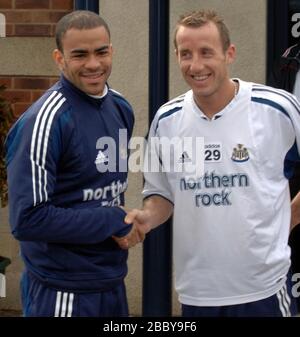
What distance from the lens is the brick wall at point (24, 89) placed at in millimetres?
5180

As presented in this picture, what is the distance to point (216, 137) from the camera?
2.89 metres

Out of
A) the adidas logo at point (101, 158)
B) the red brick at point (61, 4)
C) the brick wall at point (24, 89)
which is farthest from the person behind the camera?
the brick wall at point (24, 89)

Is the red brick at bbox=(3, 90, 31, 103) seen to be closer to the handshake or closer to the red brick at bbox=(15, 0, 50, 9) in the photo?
Result: the red brick at bbox=(15, 0, 50, 9)

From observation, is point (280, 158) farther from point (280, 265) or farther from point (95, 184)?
point (95, 184)

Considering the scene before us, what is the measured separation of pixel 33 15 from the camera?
5117mm

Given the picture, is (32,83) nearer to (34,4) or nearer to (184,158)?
(34,4)

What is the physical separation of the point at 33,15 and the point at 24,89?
46cm

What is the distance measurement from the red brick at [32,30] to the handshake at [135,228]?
2.34m

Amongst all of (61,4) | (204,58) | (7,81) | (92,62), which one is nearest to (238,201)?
(204,58)

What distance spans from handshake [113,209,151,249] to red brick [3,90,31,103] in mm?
2298

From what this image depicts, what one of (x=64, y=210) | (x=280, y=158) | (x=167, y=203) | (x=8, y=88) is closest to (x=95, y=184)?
(x=64, y=210)

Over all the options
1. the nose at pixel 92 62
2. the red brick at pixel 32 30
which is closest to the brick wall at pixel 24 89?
the red brick at pixel 32 30

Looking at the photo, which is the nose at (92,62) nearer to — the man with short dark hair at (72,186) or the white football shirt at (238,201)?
the man with short dark hair at (72,186)
